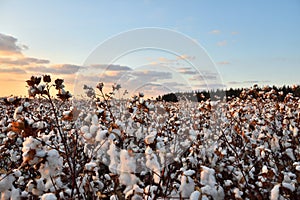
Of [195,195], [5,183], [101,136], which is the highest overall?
[101,136]

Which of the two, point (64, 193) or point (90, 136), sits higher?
point (90, 136)

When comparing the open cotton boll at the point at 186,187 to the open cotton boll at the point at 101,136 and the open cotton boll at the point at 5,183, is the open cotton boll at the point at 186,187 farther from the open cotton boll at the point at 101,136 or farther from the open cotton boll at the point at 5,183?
the open cotton boll at the point at 5,183

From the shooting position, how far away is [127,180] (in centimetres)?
238

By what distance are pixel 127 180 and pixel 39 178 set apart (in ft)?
3.62

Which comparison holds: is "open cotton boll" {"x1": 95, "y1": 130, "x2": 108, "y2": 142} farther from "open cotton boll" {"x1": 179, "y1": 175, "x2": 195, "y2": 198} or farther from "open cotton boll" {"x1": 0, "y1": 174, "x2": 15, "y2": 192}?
"open cotton boll" {"x1": 0, "y1": 174, "x2": 15, "y2": 192}

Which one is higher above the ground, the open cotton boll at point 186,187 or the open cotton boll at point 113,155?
the open cotton boll at point 113,155

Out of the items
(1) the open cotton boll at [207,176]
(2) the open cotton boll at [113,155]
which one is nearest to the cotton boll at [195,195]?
(1) the open cotton boll at [207,176]

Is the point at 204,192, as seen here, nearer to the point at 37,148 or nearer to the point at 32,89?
the point at 37,148

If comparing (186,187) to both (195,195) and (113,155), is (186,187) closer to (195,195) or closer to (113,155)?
(195,195)

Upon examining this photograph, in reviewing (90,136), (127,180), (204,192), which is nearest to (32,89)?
(90,136)

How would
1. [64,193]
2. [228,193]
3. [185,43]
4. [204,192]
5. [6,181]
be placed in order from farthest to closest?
[185,43] → [228,193] → [64,193] → [6,181] → [204,192]

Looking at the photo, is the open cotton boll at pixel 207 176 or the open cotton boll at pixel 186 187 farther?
the open cotton boll at pixel 207 176

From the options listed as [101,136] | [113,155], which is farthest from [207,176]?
[101,136]

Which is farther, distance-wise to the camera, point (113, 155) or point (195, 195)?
point (113, 155)
